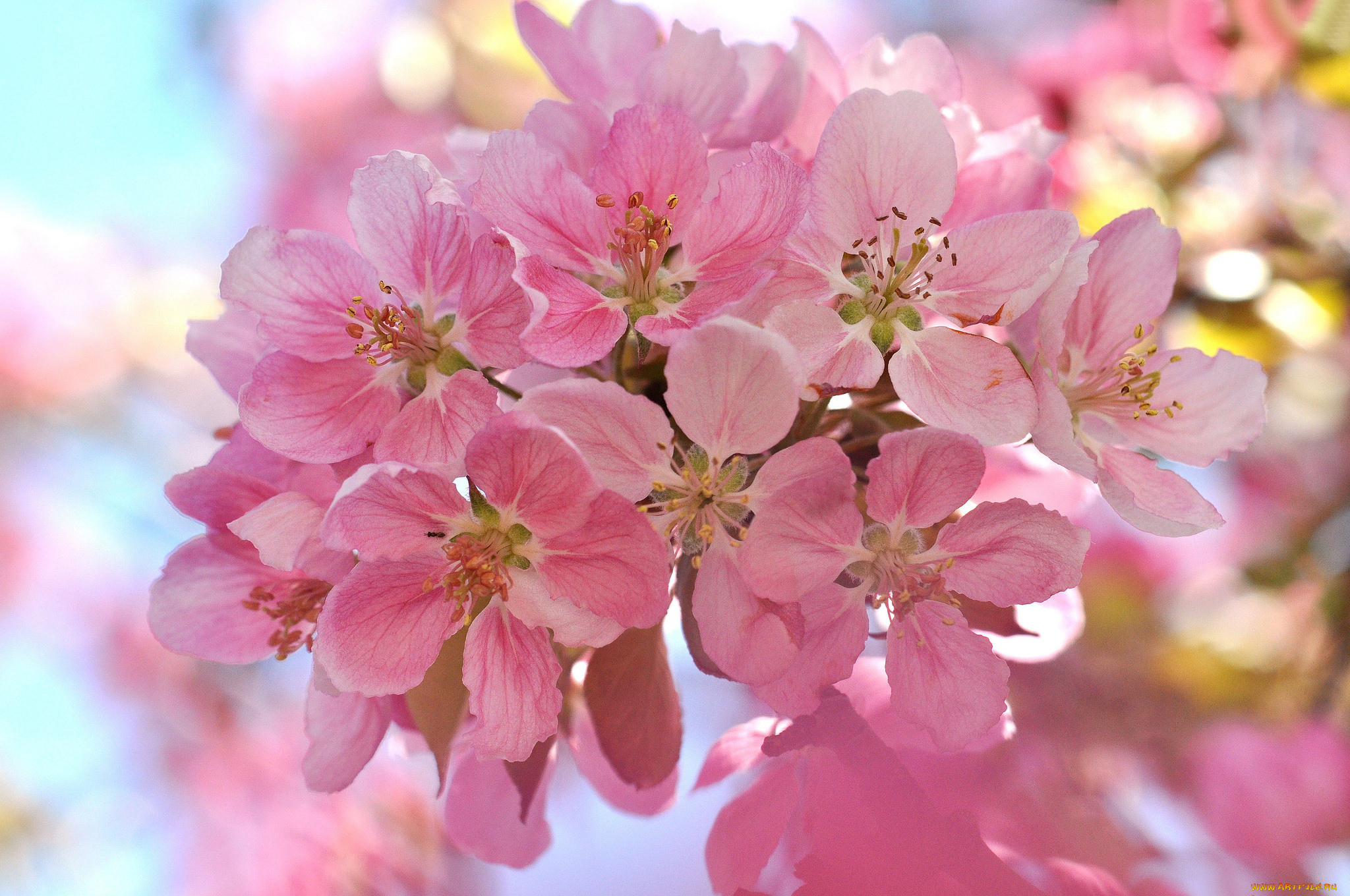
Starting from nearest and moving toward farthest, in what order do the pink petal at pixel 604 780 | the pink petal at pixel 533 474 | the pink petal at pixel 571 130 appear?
1. the pink petal at pixel 533 474
2. the pink petal at pixel 571 130
3. the pink petal at pixel 604 780

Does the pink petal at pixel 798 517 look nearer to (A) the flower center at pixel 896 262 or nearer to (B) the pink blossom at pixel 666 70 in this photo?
(A) the flower center at pixel 896 262

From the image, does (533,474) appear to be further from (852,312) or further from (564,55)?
(564,55)

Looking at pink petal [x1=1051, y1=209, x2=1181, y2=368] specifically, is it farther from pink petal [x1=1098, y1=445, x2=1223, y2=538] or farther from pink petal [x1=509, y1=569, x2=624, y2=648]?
pink petal [x1=509, y1=569, x2=624, y2=648]

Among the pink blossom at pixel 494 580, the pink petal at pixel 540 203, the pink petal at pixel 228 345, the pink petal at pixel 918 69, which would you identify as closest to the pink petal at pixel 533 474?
the pink blossom at pixel 494 580

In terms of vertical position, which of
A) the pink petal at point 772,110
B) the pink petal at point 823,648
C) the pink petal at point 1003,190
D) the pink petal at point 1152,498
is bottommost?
the pink petal at point 823,648

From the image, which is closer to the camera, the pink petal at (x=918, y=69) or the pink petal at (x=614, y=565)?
the pink petal at (x=614, y=565)

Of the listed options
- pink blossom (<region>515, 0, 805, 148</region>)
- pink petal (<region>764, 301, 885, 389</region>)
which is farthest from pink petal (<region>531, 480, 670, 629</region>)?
pink blossom (<region>515, 0, 805, 148</region>)

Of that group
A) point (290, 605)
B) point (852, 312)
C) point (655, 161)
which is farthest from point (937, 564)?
point (290, 605)
